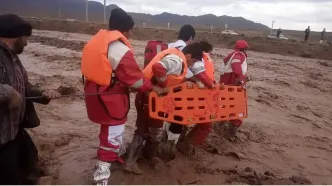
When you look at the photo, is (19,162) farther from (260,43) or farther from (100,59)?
(260,43)

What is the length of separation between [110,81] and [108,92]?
0.12m

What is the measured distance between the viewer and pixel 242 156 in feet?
19.1

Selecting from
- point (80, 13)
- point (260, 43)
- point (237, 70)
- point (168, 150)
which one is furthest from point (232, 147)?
point (80, 13)

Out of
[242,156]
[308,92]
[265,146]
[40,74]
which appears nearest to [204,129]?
[242,156]

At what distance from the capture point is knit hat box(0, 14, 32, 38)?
309 cm

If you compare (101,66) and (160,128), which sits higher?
(101,66)

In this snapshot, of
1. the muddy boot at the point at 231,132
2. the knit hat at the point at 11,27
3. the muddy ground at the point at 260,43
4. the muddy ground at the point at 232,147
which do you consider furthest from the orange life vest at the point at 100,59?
the muddy ground at the point at 260,43

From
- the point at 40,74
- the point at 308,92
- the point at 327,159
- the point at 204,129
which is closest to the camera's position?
the point at 204,129

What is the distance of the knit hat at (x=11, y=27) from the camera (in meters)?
3.09

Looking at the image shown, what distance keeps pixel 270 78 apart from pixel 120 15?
37.2 feet

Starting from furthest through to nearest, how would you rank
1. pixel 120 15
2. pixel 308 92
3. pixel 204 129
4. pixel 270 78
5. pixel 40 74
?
pixel 270 78
pixel 308 92
pixel 40 74
pixel 204 129
pixel 120 15

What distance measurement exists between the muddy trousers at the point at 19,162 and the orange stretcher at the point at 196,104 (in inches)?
55.9

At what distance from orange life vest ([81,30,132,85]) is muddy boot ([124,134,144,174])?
4.22 feet

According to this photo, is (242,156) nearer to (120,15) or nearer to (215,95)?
(215,95)
